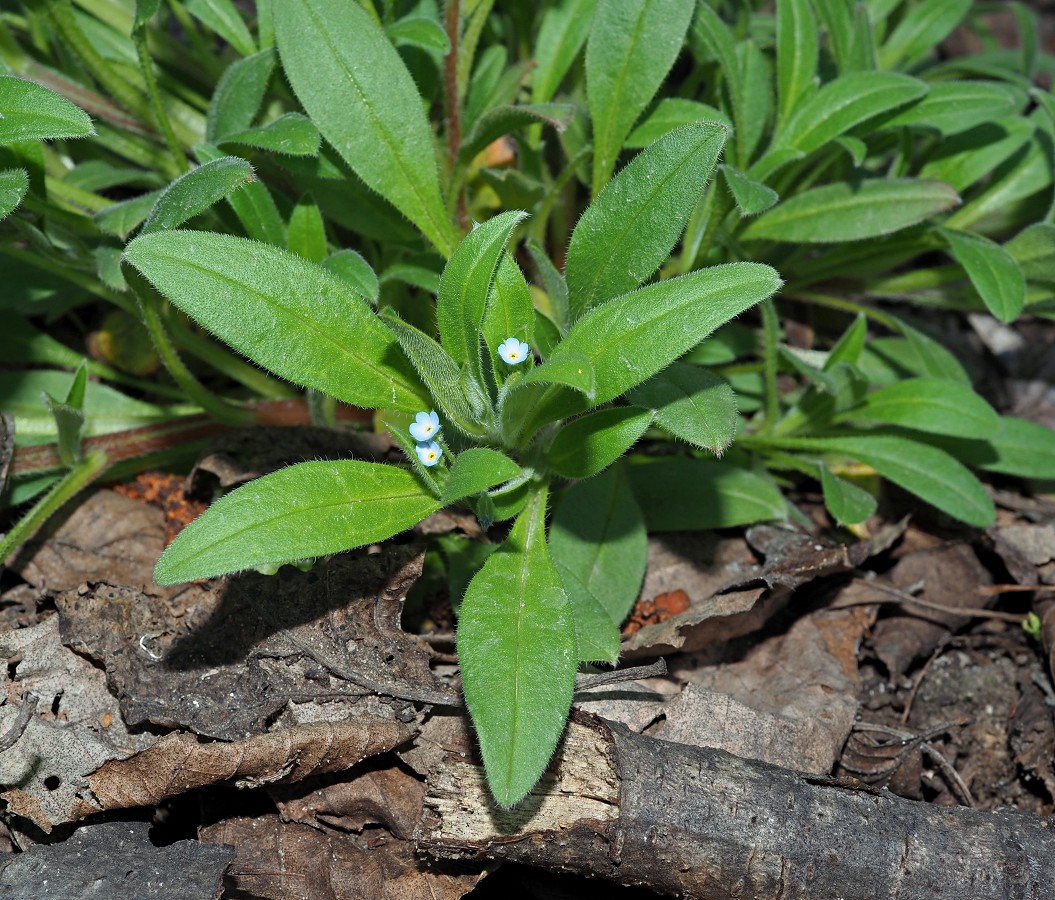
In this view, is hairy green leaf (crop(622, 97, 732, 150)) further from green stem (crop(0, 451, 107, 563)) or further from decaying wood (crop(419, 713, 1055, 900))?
green stem (crop(0, 451, 107, 563))

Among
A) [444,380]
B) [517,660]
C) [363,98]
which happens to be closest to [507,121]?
[363,98]

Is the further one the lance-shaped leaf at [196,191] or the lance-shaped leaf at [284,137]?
the lance-shaped leaf at [284,137]

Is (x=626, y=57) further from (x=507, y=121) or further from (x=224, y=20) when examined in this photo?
(x=224, y=20)

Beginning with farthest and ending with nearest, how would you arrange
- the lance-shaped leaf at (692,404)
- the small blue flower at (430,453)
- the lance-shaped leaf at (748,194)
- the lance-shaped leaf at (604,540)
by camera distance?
the lance-shaped leaf at (604,540) < the lance-shaped leaf at (748,194) < the lance-shaped leaf at (692,404) < the small blue flower at (430,453)

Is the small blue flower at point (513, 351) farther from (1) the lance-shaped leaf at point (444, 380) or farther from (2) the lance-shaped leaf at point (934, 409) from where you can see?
(2) the lance-shaped leaf at point (934, 409)

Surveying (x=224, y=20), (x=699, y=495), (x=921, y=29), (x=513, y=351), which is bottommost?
(x=699, y=495)

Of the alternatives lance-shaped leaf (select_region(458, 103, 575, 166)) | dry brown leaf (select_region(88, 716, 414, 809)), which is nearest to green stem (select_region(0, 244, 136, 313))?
lance-shaped leaf (select_region(458, 103, 575, 166))

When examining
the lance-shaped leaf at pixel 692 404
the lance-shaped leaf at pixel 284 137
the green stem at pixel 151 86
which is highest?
the green stem at pixel 151 86

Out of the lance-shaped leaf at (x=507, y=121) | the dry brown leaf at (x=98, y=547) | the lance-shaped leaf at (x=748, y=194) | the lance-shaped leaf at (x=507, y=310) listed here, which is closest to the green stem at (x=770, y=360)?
the lance-shaped leaf at (x=748, y=194)
